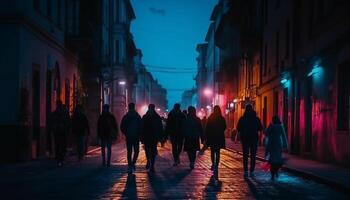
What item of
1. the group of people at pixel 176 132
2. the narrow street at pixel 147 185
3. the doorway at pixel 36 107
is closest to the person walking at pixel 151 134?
the group of people at pixel 176 132

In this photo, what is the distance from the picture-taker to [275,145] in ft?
52.8

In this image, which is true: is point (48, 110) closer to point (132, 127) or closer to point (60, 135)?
point (60, 135)

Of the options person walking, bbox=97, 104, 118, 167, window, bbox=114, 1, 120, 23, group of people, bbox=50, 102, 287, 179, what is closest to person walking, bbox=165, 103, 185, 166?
group of people, bbox=50, 102, 287, 179

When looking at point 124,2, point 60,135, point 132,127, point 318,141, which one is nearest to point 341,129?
point 318,141

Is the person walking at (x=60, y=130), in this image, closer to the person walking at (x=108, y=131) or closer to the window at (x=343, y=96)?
the person walking at (x=108, y=131)

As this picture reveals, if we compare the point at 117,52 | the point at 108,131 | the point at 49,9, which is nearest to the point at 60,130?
the point at 108,131

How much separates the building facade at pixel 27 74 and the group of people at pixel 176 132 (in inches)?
73.7

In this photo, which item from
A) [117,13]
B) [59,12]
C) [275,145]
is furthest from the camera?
[117,13]

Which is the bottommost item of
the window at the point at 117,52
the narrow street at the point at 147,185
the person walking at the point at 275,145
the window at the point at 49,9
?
the narrow street at the point at 147,185

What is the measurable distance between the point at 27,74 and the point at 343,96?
1054 centimetres

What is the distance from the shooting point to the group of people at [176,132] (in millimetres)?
16281

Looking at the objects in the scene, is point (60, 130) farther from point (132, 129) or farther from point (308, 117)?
point (308, 117)

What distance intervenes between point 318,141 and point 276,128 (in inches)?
292

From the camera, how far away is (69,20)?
30922 millimetres
